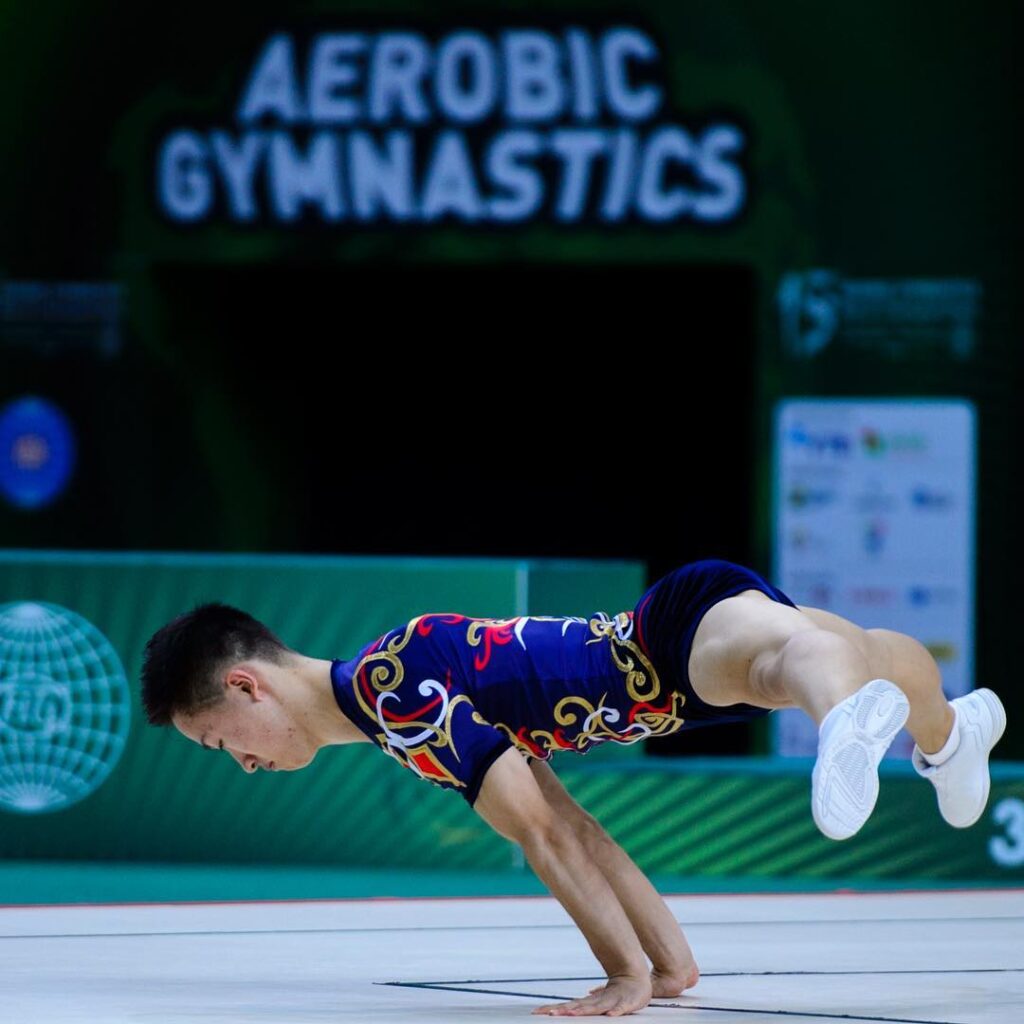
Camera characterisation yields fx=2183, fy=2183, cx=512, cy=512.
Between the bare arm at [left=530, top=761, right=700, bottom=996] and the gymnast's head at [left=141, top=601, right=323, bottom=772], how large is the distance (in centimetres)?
50

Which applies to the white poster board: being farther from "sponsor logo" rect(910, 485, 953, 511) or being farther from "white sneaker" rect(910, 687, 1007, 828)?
"white sneaker" rect(910, 687, 1007, 828)

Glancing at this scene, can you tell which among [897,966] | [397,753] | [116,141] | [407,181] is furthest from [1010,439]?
[397,753]

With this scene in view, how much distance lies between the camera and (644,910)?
398 cm

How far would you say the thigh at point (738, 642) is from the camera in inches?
144

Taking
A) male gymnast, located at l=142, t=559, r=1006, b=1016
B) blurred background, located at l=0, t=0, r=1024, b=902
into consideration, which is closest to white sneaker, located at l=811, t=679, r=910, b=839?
male gymnast, located at l=142, t=559, r=1006, b=1016

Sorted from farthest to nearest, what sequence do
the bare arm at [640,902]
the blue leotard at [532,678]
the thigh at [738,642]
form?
the bare arm at [640,902]
the blue leotard at [532,678]
the thigh at [738,642]

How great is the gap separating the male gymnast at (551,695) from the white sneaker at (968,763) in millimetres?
70

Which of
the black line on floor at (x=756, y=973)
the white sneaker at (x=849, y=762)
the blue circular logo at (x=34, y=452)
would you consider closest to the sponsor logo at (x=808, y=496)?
the blue circular logo at (x=34, y=452)

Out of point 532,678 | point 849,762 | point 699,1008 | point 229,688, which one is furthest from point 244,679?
point 849,762

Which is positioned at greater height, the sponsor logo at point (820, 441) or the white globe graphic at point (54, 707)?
the sponsor logo at point (820, 441)

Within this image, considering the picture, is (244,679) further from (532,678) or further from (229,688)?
(532,678)

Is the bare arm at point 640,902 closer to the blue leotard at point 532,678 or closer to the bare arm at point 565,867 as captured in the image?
the blue leotard at point 532,678

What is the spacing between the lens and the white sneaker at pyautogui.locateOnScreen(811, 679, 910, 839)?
3.30 meters

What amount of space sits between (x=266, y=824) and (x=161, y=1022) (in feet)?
10.8
